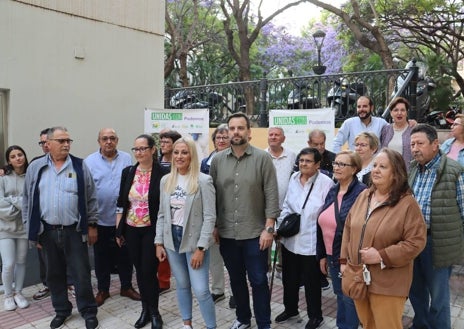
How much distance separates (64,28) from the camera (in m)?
5.87

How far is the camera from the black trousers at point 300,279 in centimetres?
381

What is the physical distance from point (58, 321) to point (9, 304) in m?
0.83

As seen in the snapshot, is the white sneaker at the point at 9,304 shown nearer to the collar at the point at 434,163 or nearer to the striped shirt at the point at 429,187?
the striped shirt at the point at 429,187

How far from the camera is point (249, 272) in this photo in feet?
12.0

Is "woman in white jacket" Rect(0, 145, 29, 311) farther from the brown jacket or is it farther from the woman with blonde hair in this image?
the brown jacket

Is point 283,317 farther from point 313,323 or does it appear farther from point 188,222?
point 188,222

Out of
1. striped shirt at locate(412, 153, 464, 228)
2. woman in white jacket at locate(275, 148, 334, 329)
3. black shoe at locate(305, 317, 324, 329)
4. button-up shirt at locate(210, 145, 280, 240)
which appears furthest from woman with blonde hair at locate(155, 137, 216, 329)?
striped shirt at locate(412, 153, 464, 228)

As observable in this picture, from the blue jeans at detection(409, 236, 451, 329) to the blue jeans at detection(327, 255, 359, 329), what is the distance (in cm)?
64

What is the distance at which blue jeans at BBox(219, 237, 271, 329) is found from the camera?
11.8ft

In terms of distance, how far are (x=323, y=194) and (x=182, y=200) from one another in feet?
4.19

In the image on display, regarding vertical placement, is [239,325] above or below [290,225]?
A: below

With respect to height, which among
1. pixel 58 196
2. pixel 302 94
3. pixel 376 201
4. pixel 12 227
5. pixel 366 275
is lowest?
pixel 12 227

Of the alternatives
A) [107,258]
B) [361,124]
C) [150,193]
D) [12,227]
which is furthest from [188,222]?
[361,124]

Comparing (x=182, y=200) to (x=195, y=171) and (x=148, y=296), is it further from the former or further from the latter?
(x=148, y=296)
